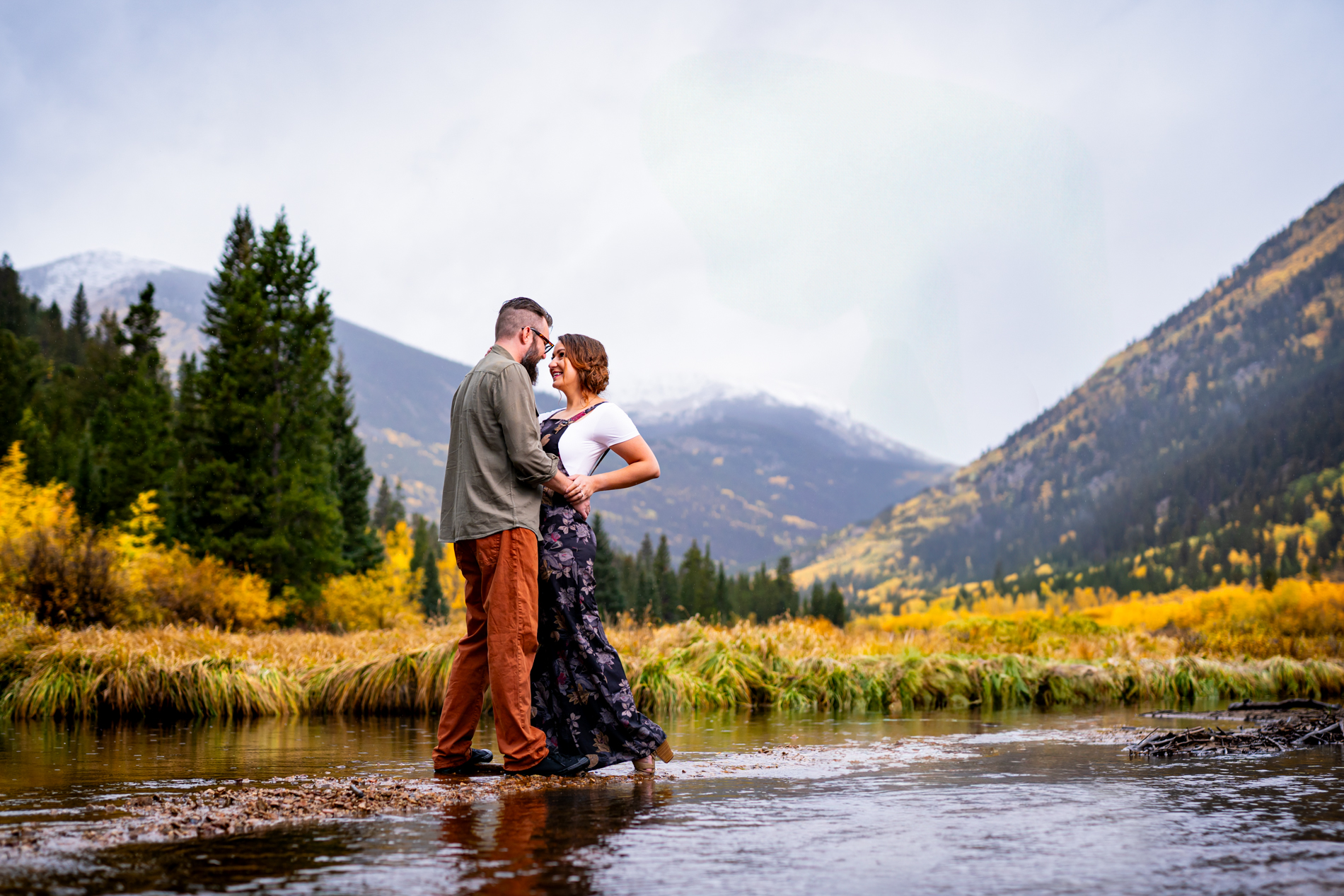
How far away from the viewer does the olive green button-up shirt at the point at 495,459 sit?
4.67 m

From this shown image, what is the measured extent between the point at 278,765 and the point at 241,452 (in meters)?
37.9

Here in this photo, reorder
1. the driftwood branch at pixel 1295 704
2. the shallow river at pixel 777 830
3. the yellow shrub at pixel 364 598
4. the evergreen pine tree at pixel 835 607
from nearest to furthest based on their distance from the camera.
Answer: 1. the shallow river at pixel 777 830
2. the driftwood branch at pixel 1295 704
3. the yellow shrub at pixel 364 598
4. the evergreen pine tree at pixel 835 607

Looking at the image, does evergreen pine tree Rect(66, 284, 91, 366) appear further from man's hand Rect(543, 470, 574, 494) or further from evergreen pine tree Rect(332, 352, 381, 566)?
man's hand Rect(543, 470, 574, 494)

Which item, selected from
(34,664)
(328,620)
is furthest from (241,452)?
(34,664)

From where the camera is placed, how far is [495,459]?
187 inches

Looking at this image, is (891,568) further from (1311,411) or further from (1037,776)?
(1037,776)

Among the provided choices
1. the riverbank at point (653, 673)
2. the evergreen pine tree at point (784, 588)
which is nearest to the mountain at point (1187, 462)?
the evergreen pine tree at point (784, 588)

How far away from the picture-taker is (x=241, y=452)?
40094 mm

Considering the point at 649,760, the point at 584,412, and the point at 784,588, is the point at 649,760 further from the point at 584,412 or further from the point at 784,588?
the point at 784,588

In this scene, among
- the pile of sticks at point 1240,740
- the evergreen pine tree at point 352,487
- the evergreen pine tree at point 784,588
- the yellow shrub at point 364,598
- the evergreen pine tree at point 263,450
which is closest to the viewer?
the pile of sticks at point 1240,740

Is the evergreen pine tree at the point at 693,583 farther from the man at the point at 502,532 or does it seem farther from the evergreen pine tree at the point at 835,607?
the man at the point at 502,532

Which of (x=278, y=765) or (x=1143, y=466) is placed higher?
(x=1143, y=466)

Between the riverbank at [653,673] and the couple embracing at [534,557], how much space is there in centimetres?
493

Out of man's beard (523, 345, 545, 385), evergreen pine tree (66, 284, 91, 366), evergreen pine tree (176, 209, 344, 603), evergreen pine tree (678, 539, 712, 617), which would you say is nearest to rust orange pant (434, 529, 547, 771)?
man's beard (523, 345, 545, 385)
